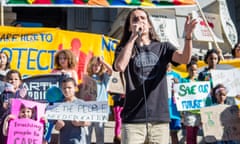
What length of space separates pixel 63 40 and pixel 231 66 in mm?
2821

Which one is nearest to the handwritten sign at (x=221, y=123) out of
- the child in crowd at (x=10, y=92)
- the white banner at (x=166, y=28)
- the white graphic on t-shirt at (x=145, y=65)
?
the child in crowd at (x=10, y=92)

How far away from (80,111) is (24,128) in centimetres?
55

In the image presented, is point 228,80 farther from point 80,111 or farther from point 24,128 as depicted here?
point 24,128

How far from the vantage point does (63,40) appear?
8.00 meters

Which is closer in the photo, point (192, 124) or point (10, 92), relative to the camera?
point (10, 92)

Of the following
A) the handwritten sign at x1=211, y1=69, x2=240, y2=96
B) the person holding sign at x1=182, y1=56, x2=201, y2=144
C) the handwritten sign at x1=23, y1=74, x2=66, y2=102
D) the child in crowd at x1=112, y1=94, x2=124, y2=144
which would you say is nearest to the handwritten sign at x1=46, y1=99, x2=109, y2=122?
the handwritten sign at x1=23, y1=74, x2=66, y2=102

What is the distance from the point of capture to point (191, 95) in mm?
6152

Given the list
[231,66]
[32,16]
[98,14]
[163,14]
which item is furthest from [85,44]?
[32,16]

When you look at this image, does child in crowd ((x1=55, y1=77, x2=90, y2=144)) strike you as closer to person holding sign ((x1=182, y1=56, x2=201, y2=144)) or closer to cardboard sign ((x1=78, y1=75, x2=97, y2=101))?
cardboard sign ((x1=78, y1=75, x2=97, y2=101))

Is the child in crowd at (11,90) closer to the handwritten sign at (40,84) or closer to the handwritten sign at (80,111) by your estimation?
the handwritten sign at (40,84)

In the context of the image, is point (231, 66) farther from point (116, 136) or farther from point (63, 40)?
point (63, 40)

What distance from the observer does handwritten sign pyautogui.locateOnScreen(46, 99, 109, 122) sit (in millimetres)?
4688

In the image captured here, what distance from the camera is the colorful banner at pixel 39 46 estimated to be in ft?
25.0

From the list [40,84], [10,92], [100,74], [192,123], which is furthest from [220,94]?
[10,92]
